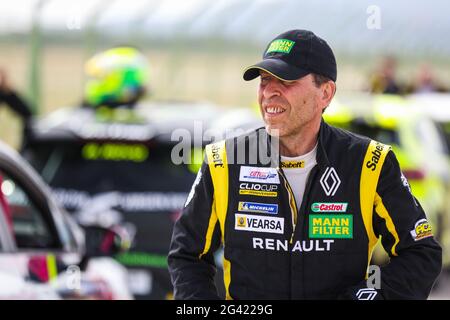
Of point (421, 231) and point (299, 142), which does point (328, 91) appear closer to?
point (299, 142)

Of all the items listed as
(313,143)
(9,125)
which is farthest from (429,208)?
(9,125)

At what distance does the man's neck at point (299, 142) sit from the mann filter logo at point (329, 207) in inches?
7.6

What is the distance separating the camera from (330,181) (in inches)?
151

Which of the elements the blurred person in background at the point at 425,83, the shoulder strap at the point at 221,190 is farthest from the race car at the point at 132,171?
the blurred person in background at the point at 425,83

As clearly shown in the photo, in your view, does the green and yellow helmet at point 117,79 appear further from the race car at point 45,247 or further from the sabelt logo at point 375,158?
the sabelt logo at point 375,158

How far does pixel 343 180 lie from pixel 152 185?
3458 mm

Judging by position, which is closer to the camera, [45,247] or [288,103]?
[288,103]

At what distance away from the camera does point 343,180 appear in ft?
12.6

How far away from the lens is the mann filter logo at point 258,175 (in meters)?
3.86

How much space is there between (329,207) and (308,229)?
10 cm

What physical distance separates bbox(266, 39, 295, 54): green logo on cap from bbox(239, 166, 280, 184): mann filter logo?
1.30 feet

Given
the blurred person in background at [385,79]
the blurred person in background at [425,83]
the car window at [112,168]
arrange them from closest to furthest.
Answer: the car window at [112,168] < the blurred person in background at [385,79] < the blurred person in background at [425,83]

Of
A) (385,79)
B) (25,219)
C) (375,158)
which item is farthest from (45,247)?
(385,79)
